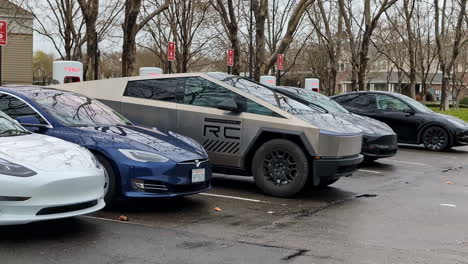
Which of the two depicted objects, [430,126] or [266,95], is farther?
[430,126]

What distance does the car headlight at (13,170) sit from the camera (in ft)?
15.9

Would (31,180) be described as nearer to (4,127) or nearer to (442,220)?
(4,127)

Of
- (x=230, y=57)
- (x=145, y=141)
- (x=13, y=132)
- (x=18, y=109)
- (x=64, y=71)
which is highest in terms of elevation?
(x=230, y=57)

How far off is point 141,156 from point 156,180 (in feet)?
1.07

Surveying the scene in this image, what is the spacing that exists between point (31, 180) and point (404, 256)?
3.45 m

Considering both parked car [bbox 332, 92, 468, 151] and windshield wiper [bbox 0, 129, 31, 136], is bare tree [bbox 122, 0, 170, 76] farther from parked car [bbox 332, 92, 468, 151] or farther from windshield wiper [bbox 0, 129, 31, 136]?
windshield wiper [bbox 0, 129, 31, 136]

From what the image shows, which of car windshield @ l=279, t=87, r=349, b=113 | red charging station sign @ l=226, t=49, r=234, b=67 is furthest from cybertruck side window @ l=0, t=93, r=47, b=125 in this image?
red charging station sign @ l=226, t=49, r=234, b=67

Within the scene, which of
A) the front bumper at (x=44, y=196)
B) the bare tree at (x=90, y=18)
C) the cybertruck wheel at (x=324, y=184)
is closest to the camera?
A: the front bumper at (x=44, y=196)

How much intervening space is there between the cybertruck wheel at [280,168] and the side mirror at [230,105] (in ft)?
2.19

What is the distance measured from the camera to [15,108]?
22.6 ft

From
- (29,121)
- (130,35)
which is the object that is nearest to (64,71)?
(130,35)

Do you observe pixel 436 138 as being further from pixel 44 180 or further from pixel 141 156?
pixel 44 180

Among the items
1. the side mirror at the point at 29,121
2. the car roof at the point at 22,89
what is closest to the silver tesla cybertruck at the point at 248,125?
the car roof at the point at 22,89

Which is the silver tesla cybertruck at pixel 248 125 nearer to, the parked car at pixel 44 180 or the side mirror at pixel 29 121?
the side mirror at pixel 29 121
